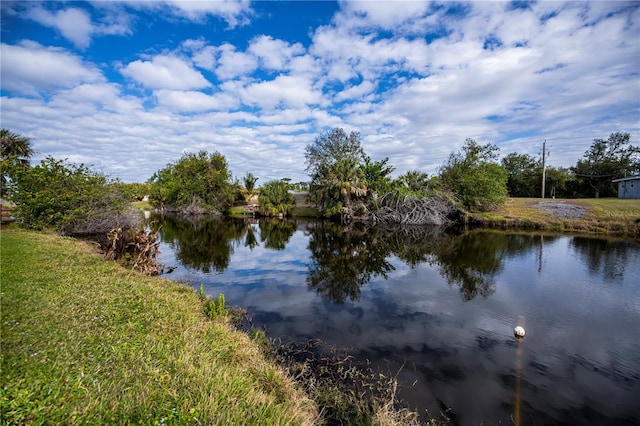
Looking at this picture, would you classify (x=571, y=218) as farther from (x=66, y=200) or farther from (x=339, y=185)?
(x=66, y=200)

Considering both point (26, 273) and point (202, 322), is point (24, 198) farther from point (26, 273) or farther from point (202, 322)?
point (202, 322)

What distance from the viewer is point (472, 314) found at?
9133 millimetres

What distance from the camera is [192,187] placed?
4953 cm

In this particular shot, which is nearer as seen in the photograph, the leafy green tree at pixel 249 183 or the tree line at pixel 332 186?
the tree line at pixel 332 186

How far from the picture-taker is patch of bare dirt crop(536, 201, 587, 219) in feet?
92.7

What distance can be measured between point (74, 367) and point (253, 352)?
9.12 ft

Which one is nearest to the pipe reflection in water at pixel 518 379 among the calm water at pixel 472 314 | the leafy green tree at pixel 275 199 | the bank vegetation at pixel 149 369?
the calm water at pixel 472 314

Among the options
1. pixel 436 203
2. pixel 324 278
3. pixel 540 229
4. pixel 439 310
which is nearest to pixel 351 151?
pixel 436 203

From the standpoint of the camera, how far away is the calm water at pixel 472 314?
5.47 m

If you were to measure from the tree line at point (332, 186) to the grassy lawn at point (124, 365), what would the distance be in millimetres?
14970

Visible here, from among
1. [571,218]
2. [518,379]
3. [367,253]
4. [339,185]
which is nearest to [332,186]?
[339,185]

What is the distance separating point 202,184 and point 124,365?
48.8 m

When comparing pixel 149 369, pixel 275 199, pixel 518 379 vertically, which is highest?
pixel 275 199

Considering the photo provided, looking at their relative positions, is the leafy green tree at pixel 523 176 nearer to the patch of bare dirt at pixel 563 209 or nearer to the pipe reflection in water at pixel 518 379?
the patch of bare dirt at pixel 563 209
